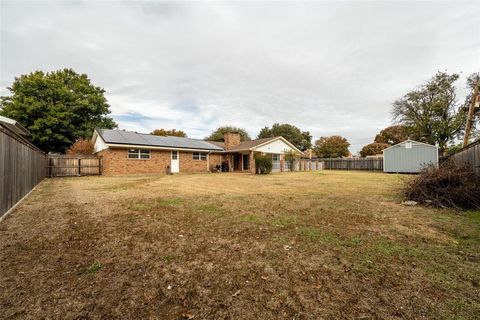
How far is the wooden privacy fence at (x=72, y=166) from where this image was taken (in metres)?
17.0

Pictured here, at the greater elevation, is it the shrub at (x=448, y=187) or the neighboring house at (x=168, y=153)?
Answer: the neighboring house at (x=168, y=153)

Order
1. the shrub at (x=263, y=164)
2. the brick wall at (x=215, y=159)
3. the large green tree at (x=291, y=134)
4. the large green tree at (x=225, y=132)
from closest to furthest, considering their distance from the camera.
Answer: the shrub at (x=263, y=164)
the brick wall at (x=215, y=159)
the large green tree at (x=225, y=132)
the large green tree at (x=291, y=134)

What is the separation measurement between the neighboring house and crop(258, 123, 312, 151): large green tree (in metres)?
23.2

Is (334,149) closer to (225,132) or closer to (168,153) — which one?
(225,132)

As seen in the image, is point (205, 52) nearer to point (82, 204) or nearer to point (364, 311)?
point (82, 204)

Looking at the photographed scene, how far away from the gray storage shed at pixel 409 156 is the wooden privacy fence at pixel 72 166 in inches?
1120

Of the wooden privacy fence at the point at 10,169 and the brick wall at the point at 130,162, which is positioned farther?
the brick wall at the point at 130,162

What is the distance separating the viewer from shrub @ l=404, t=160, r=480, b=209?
625 centimetres

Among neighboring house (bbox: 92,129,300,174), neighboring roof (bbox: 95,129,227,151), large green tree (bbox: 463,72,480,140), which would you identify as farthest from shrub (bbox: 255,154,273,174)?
large green tree (bbox: 463,72,480,140)

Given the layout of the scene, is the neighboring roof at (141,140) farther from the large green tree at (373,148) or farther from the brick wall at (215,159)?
the large green tree at (373,148)

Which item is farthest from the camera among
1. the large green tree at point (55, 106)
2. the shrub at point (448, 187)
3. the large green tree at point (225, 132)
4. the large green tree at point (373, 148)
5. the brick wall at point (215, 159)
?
the large green tree at point (225, 132)

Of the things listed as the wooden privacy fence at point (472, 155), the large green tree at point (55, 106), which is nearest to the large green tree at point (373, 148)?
the wooden privacy fence at point (472, 155)

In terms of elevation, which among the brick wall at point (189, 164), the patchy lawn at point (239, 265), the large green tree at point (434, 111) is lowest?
the patchy lawn at point (239, 265)

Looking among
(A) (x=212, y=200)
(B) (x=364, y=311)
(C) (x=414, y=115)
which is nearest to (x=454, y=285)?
(B) (x=364, y=311)
